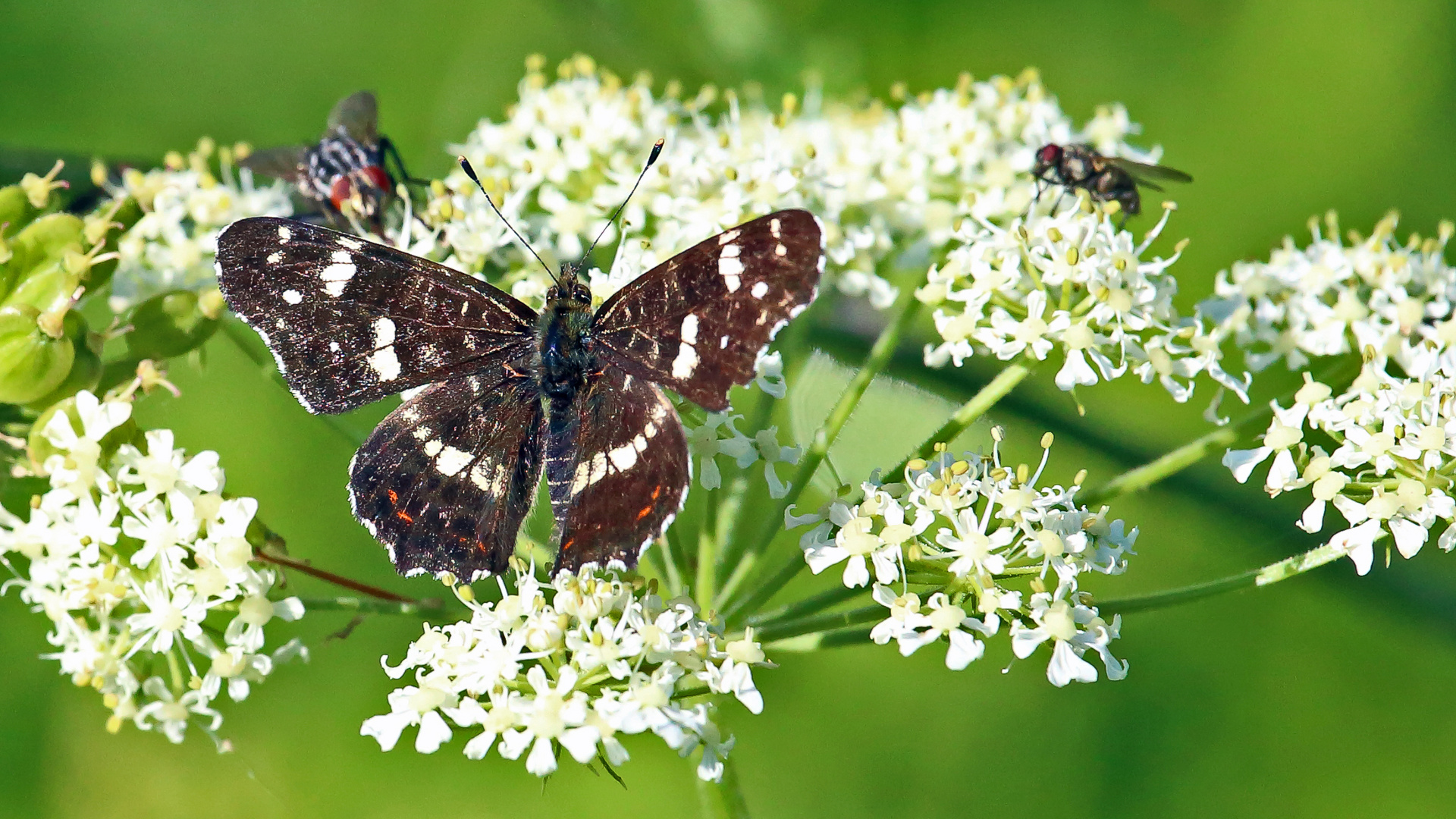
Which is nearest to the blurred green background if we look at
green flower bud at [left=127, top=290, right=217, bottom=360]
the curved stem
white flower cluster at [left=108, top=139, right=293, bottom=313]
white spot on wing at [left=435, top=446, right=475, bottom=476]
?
white flower cluster at [left=108, top=139, right=293, bottom=313]

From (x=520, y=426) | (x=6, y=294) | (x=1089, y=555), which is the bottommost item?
(x=6, y=294)

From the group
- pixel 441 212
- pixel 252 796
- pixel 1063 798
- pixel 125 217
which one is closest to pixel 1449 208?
pixel 1063 798

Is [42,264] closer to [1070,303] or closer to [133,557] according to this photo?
[133,557]

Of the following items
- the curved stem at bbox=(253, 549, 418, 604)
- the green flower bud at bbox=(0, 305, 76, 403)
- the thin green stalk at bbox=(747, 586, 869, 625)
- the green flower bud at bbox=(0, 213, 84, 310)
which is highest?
the thin green stalk at bbox=(747, 586, 869, 625)

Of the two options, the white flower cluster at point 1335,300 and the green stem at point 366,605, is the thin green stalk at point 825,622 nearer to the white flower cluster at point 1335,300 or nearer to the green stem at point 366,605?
the green stem at point 366,605

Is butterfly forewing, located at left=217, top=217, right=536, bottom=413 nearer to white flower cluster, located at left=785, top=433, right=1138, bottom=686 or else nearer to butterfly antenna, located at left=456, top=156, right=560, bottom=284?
butterfly antenna, located at left=456, top=156, right=560, bottom=284

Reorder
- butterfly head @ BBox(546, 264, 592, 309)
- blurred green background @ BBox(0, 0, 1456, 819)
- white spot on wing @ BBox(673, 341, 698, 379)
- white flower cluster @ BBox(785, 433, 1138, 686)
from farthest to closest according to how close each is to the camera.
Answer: blurred green background @ BBox(0, 0, 1456, 819) < butterfly head @ BBox(546, 264, 592, 309) < white spot on wing @ BBox(673, 341, 698, 379) < white flower cluster @ BBox(785, 433, 1138, 686)

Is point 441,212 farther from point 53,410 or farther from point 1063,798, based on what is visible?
point 1063,798
